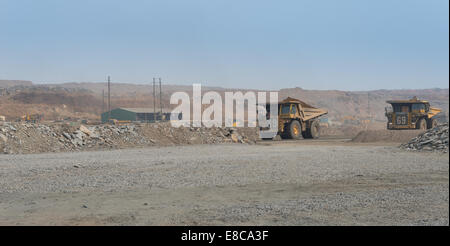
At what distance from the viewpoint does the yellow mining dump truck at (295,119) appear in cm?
2812

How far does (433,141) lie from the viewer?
17875 mm

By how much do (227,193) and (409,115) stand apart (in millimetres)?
23811

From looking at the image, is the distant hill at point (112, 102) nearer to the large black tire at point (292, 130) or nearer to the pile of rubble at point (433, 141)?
the large black tire at point (292, 130)

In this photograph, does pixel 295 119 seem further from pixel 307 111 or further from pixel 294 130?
pixel 307 111

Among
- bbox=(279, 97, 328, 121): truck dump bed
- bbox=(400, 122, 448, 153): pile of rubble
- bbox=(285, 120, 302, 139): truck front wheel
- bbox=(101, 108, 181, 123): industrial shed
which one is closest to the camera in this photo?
bbox=(400, 122, 448, 153): pile of rubble

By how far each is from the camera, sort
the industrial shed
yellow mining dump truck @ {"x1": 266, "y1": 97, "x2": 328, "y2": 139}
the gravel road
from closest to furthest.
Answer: the gravel road < yellow mining dump truck @ {"x1": 266, "y1": 97, "x2": 328, "y2": 139} < the industrial shed

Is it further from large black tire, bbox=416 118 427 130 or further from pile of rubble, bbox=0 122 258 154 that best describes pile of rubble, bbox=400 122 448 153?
large black tire, bbox=416 118 427 130

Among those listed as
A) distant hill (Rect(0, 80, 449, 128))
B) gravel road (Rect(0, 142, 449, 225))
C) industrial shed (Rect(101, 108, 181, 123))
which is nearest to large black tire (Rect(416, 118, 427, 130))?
gravel road (Rect(0, 142, 449, 225))

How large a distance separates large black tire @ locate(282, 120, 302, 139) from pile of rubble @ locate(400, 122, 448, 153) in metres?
9.90

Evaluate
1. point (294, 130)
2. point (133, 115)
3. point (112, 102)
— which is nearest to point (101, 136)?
point (294, 130)

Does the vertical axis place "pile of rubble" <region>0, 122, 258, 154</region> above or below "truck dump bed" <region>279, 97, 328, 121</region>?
below

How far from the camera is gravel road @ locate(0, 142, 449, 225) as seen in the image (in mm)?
6719

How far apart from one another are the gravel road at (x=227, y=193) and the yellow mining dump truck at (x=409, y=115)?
16.3 metres
